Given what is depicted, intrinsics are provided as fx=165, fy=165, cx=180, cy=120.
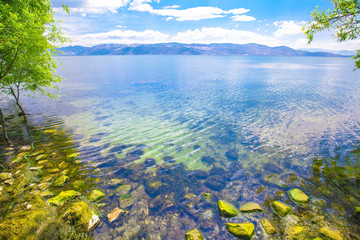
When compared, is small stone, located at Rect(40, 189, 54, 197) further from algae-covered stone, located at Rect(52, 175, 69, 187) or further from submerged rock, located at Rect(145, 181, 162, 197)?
submerged rock, located at Rect(145, 181, 162, 197)

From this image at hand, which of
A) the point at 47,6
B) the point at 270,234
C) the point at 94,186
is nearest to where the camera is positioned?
the point at 270,234

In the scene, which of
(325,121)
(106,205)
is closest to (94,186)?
(106,205)

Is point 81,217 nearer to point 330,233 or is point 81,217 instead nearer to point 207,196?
point 207,196

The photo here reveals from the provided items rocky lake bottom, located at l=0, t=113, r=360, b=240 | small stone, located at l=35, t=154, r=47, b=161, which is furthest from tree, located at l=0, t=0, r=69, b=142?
rocky lake bottom, located at l=0, t=113, r=360, b=240

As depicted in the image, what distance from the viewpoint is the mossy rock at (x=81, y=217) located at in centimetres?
1000

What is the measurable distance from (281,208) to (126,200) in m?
11.8

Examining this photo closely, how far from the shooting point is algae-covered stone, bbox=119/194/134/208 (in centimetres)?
1284

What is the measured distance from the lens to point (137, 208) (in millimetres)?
12664

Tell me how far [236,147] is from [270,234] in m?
12.3

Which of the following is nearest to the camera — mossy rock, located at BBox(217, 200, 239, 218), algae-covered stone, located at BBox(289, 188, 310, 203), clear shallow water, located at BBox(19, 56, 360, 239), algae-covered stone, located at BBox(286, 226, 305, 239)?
algae-covered stone, located at BBox(286, 226, 305, 239)

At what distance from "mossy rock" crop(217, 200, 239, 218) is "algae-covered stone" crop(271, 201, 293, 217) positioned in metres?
2.91

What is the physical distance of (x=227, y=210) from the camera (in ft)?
39.9

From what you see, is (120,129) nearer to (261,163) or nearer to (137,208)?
(137,208)

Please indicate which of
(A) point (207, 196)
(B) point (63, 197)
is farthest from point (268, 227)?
(B) point (63, 197)
